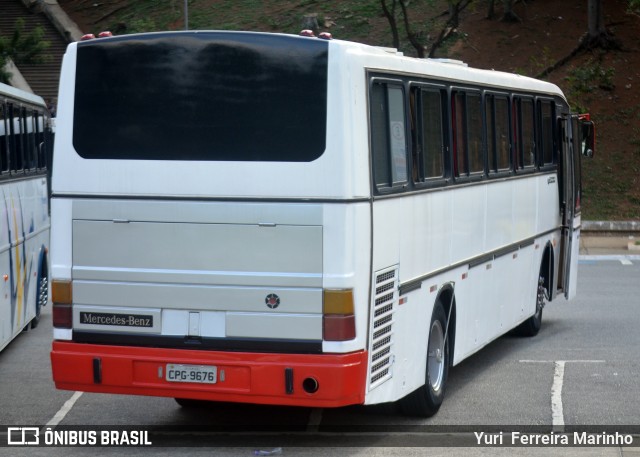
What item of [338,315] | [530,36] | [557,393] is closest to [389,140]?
[338,315]

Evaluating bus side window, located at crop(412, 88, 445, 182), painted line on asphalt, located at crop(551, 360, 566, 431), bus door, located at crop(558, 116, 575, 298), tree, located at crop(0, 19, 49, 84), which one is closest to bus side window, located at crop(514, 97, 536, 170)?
bus door, located at crop(558, 116, 575, 298)

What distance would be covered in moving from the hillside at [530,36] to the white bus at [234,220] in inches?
849

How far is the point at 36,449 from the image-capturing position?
8.98 metres

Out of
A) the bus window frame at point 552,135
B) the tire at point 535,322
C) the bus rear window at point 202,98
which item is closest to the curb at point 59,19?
the bus window frame at point 552,135

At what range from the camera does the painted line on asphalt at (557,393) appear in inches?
393

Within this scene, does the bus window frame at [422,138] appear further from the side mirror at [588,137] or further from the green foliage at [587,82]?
the green foliage at [587,82]

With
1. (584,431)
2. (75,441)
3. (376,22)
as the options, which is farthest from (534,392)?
(376,22)

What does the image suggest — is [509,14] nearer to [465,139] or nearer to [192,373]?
[465,139]

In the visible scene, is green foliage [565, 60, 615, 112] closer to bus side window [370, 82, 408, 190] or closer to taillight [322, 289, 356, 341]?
bus side window [370, 82, 408, 190]

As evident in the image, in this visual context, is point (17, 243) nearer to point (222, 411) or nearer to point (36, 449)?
point (222, 411)

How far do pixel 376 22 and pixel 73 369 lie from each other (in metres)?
36.6

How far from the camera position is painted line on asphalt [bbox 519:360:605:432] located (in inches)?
393

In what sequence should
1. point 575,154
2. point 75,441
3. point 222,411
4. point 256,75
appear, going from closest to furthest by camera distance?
1. point 256,75
2. point 75,441
3. point 222,411
4. point 575,154

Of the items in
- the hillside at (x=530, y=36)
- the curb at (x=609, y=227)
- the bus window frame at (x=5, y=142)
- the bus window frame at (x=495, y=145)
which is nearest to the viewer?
the bus window frame at (x=495, y=145)
